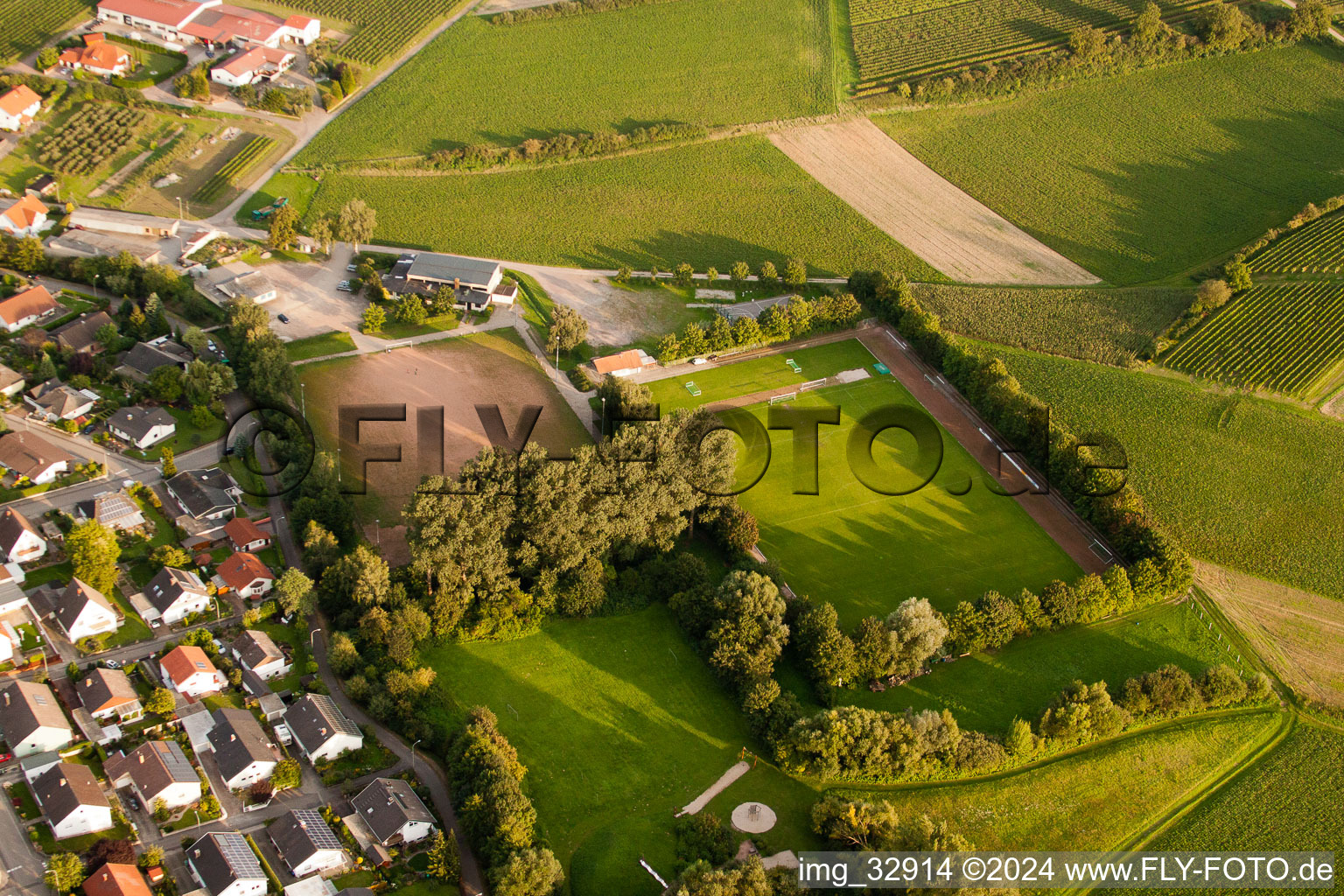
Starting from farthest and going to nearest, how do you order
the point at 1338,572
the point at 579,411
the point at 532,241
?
the point at 532,241
the point at 579,411
the point at 1338,572

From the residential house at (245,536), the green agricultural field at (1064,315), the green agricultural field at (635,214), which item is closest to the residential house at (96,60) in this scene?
the green agricultural field at (635,214)

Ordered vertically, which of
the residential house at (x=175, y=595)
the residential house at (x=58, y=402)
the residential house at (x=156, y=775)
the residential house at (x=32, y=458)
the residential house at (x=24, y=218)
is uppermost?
the residential house at (x=24, y=218)

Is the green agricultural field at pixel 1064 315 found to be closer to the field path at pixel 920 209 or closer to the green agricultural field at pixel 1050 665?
the field path at pixel 920 209

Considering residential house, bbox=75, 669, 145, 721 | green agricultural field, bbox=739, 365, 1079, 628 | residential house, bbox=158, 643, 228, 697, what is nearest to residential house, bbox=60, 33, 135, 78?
residential house, bbox=158, 643, 228, 697

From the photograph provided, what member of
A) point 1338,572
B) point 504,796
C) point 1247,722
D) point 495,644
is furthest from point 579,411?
point 1338,572

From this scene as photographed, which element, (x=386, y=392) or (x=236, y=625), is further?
(x=386, y=392)

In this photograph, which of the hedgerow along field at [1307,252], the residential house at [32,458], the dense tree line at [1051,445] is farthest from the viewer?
the hedgerow along field at [1307,252]

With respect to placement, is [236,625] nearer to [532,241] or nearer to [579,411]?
[579,411]
